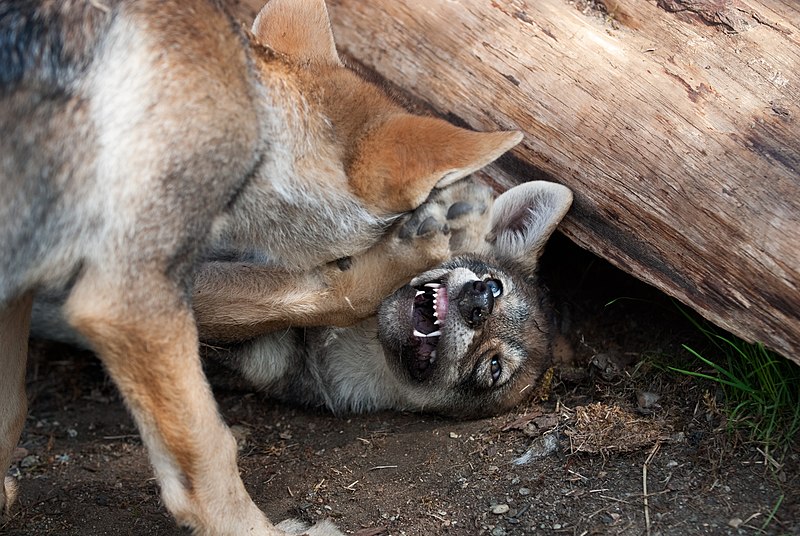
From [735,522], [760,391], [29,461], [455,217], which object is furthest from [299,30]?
[735,522]

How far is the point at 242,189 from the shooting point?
385cm

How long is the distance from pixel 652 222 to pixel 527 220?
0.98 metres

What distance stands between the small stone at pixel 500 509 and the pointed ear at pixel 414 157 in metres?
1.47

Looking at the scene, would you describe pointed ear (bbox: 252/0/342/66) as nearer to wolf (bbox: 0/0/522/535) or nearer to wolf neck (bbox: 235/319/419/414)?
wolf (bbox: 0/0/522/535)

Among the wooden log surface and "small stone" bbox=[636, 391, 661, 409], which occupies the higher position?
the wooden log surface

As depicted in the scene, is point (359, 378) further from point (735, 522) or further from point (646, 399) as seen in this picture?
point (735, 522)

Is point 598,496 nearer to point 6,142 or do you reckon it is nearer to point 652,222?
point 652,222

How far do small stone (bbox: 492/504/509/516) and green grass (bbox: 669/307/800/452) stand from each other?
1.16 metres

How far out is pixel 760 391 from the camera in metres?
4.42

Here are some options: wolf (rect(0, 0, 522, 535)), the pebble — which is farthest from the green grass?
wolf (rect(0, 0, 522, 535))

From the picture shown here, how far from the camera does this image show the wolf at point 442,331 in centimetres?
491

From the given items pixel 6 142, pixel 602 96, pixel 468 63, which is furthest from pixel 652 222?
pixel 6 142

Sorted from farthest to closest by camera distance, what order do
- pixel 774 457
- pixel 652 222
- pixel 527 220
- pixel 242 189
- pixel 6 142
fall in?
pixel 527 220 → pixel 652 222 → pixel 774 457 → pixel 242 189 → pixel 6 142

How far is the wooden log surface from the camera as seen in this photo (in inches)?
162
